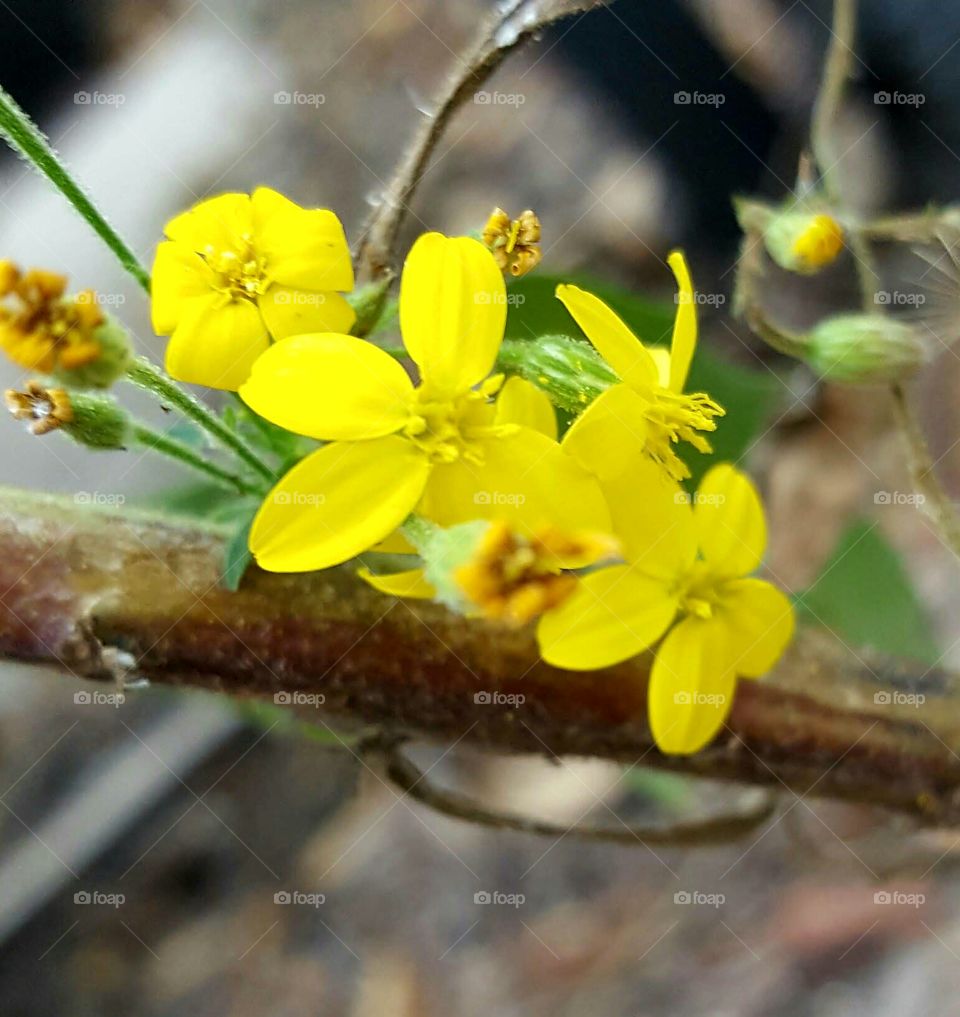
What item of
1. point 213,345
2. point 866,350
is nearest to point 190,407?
point 213,345

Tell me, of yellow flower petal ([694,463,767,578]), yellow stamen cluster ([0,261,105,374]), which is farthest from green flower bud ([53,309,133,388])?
yellow flower petal ([694,463,767,578])

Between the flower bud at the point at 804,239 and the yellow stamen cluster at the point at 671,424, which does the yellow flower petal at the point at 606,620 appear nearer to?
the yellow stamen cluster at the point at 671,424

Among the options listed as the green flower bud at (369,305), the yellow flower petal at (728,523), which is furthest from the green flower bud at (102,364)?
the yellow flower petal at (728,523)

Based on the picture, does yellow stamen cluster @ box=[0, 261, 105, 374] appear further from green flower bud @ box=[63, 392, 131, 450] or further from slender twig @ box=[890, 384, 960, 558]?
slender twig @ box=[890, 384, 960, 558]

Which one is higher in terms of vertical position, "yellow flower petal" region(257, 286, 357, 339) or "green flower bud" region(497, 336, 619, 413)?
"yellow flower petal" region(257, 286, 357, 339)

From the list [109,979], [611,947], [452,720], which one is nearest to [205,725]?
[109,979]

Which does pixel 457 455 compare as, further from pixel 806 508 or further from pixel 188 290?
pixel 806 508
